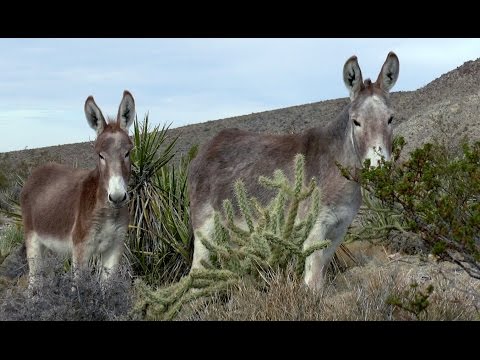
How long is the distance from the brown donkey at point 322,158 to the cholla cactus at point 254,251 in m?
0.47

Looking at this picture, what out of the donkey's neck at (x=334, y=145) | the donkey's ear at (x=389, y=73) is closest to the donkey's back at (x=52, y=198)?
the donkey's neck at (x=334, y=145)

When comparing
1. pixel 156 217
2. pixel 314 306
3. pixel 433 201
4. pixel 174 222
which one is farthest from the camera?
pixel 156 217

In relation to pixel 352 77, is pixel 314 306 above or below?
below

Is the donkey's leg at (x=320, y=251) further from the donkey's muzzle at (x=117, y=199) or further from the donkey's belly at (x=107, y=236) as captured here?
the donkey's belly at (x=107, y=236)

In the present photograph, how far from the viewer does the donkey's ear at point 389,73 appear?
816 cm

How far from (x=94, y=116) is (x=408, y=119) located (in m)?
31.8

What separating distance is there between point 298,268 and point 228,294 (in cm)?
90

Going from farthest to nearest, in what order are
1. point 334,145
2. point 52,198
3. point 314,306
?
point 52,198 → point 334,145 → point 314,306

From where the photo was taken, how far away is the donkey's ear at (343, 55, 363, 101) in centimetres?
805

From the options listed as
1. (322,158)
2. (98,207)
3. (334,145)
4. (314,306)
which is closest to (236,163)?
(322,158)

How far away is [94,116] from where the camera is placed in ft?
29.4

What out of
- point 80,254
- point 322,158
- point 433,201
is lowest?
point 80,254

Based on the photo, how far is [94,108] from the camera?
8.88 metres

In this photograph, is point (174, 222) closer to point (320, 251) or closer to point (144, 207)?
point (144, 207)
